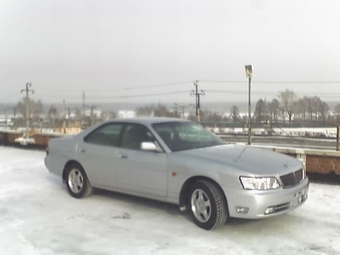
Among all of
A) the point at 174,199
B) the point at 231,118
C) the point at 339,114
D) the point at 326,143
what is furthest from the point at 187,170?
the point at 339,114

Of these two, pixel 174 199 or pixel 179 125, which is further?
pixel 179 125

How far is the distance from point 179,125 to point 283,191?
1950 millimetres

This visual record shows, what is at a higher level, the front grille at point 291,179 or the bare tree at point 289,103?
the bare tree at point 289,103

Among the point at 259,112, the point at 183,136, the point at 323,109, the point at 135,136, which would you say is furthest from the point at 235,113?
the point at 135,136

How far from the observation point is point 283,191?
4367mm

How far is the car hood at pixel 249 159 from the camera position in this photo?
4.41 metres

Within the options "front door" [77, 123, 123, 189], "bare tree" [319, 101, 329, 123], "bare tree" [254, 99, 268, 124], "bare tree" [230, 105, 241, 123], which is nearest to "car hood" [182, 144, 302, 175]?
"front door" [77, 123, 123, 189]

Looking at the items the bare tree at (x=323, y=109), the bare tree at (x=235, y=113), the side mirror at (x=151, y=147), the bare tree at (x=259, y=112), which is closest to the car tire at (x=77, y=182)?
the side mirror at (x=151, y=147)

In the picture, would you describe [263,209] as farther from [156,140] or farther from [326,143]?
[326,143]

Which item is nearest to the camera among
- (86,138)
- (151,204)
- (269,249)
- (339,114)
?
(269,249)

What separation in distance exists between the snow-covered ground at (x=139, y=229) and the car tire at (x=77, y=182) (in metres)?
0.14

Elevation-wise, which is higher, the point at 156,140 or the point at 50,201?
the point at 156,140

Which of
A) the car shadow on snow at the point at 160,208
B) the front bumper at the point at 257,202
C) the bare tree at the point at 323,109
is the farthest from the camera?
the bare tree at the point at 323,109

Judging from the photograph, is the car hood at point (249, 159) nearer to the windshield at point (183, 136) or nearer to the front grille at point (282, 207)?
the windshield at point (183, 136)
